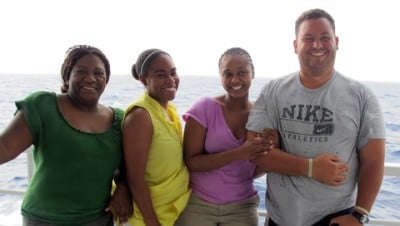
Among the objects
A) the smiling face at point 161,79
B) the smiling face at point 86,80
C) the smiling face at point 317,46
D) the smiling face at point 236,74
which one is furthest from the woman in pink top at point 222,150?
the smiling face at point 86,80

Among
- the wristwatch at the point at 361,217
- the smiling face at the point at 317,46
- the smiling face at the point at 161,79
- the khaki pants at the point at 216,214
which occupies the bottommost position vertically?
the khaki pants at the point at 216,214

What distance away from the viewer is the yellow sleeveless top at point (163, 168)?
1.43 m

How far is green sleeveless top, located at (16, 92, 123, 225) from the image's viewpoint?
1256 mm

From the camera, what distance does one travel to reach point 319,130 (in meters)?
1.32

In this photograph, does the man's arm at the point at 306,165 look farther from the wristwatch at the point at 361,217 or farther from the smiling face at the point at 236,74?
the smiling face at the point at 236,74

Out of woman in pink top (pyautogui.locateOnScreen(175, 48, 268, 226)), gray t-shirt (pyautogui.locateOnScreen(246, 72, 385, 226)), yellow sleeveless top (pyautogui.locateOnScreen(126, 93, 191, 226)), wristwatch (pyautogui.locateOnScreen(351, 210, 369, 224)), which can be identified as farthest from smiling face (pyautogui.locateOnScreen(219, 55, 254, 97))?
wristwatch (pyautogui.locateOnScreen(351, 210, 369, 224))

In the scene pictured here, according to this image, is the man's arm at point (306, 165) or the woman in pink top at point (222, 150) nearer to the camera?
the man's arm at point (306, 165)

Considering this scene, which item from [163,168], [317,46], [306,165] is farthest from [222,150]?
[317,46]

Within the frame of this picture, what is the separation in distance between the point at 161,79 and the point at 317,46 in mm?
626

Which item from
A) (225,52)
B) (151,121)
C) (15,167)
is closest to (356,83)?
(225,52)

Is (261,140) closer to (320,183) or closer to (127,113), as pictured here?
(320,183)

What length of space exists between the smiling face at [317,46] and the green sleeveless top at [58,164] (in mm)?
838

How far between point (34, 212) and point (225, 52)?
0.98 m

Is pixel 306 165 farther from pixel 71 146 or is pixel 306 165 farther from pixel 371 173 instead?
pixel 71 146
